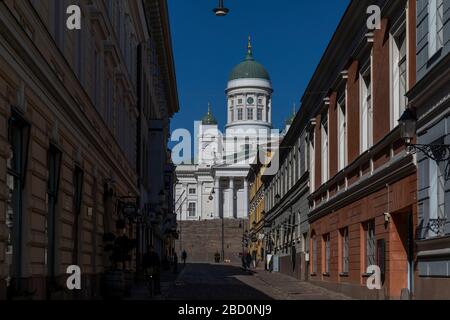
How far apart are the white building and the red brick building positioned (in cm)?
11605

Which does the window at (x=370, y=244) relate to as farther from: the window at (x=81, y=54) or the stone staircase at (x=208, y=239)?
the stone staircase at (x=208, y=239)

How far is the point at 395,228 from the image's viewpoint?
21.0 m

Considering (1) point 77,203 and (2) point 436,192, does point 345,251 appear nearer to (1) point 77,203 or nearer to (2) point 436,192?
(1) point 77,203

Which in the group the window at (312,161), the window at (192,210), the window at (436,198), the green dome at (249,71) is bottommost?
the window at (436,198)

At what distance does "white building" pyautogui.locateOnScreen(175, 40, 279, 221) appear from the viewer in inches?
5969

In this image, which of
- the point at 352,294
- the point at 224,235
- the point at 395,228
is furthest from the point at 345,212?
the point at 224,235

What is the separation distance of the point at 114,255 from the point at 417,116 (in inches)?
450

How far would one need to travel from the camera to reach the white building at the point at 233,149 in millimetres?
151625

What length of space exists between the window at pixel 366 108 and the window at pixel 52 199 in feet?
31.7

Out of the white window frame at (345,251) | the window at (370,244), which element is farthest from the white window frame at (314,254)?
the window at (370,244)

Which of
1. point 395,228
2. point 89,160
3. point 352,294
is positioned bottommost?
point 352,294

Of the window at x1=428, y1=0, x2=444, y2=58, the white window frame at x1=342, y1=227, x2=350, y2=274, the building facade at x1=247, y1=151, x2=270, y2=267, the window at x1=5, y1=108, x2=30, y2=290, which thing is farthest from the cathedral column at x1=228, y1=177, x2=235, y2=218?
the window at x1=5, y1=108, x2=30, y2=290

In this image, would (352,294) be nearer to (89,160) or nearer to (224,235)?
(89,160)

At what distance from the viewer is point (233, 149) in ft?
531
